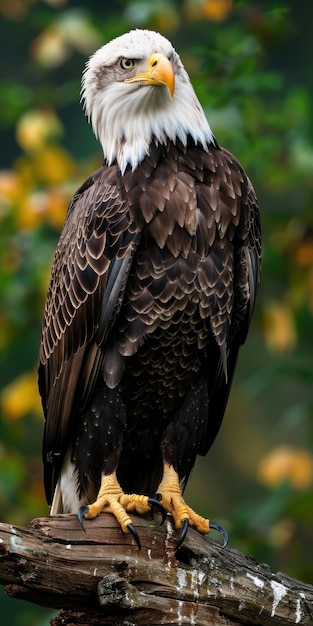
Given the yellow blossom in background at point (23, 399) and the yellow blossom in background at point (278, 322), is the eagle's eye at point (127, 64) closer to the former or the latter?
the yellow blossom in background at point (278, 322)

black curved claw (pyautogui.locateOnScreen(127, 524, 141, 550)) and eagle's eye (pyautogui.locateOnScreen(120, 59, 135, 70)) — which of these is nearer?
black curved claw (pyautogui.locateOnScreen(127, 524, 141, 550))

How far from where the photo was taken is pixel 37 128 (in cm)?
606

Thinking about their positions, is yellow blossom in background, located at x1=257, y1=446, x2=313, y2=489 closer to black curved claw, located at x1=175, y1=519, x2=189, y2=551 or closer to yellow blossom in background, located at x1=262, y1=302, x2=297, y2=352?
yellow blossom in background, located at x1=262, y1=302, x2=297, y2=352

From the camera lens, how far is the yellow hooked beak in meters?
4.19

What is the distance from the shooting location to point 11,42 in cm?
898

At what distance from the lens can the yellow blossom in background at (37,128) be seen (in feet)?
19.9

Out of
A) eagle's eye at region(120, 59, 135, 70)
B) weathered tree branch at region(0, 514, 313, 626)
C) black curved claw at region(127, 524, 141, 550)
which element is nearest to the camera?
weathered tree branch at region(0, 514, 313, 626)

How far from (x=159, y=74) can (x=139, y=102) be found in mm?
216

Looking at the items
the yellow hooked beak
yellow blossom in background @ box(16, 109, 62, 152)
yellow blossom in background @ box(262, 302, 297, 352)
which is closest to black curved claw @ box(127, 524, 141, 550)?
the yellow hooked beak

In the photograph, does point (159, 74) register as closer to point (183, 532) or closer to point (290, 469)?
point (183, 532)

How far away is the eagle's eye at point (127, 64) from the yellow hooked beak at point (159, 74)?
75mm

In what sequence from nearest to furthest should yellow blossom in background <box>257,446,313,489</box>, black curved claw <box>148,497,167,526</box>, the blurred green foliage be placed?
black curved claw <box>148,497,167,526</box>
the blurred green foliage
yellow blossom in background <box>257,446,313,489</box>

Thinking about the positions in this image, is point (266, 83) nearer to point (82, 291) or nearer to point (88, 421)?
point (82, 291)

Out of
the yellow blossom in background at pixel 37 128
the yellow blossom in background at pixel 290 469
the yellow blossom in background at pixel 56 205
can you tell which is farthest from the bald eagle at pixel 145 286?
the yellow blossom in background at pixel 290 469
